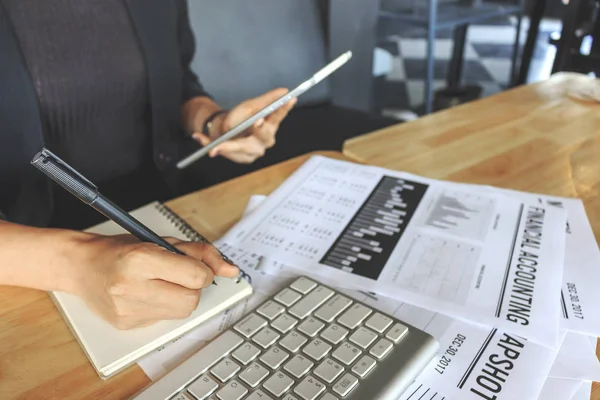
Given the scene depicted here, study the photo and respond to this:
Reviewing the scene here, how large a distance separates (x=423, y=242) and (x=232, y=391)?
0.85ft

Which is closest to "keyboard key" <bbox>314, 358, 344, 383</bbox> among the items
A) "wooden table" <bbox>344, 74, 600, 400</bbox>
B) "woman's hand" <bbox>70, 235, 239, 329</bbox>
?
"woman's hand" <bbox>70, 235, 239, 329</bbox>

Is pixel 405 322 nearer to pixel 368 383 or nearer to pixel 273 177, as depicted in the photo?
pixel 368 383

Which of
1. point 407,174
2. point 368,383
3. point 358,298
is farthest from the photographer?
point 407,174

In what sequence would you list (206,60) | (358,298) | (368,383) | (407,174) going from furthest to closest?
(206,60) → (407,174) → (358,298) → (368,383)

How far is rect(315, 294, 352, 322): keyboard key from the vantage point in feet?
1.37

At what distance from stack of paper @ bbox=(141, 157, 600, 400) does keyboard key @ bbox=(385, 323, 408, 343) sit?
0.10 feet

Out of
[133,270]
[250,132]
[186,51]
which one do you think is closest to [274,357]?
[133,270]

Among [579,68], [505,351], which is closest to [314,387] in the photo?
[505,351]

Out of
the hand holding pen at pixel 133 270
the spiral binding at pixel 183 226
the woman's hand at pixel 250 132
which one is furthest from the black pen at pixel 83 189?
Answer: the woman's hand at pixel 250 132

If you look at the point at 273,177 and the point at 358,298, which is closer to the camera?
the point at 358,298

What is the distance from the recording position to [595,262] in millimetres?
493

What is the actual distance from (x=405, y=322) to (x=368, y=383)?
7 centimetres

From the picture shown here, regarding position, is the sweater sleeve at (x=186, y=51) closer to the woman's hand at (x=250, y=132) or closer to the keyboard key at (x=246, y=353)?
the woman's hand at (x=250, y=132)

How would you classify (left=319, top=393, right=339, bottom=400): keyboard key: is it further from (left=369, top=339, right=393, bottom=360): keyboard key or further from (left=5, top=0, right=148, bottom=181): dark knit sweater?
(left=5, top=0, right=148, bottom=181): dark knit sweater
